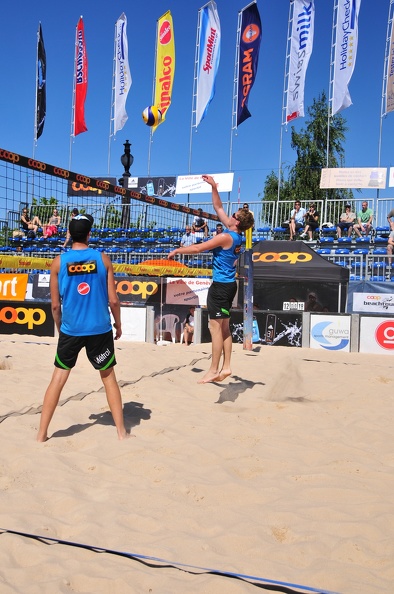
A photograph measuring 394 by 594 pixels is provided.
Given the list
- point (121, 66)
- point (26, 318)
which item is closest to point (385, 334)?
point (26, 318)

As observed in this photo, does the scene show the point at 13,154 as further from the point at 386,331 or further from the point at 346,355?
the point at 386,331

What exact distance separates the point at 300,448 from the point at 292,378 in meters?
1.98

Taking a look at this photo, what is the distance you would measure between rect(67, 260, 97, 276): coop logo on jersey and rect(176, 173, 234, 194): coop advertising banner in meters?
16.7

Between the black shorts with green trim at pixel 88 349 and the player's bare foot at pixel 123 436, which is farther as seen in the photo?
the player's bare foot at pixel 123 436

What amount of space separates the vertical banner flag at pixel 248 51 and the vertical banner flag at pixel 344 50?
2.67 metres

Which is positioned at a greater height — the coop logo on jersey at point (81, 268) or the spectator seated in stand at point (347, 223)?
the spectator seated in stand at point (347, 223)

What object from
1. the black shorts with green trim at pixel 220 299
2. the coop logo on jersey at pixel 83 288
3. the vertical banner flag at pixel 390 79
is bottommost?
the black shorts with green trim at pixel 220 299

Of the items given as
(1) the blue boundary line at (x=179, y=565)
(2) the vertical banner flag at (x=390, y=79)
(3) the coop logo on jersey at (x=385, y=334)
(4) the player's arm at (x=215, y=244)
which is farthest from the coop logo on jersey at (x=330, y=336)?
(2) the vertical banner flag at (x=390, y=79)

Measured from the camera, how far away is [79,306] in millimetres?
3512

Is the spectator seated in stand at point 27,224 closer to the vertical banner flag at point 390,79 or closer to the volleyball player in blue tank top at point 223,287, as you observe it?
the vertical banner flag at point 390,79

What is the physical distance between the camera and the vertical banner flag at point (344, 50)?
17.2 meters

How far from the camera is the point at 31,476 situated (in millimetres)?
2969

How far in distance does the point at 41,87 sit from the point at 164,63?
4497 millimetres

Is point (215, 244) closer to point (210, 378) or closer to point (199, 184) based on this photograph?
point (210, 378)
